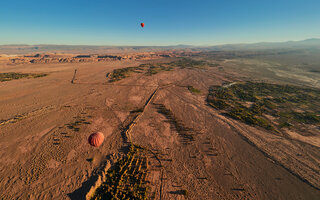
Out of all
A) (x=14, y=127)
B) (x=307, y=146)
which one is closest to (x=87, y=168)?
(x=14, y=127)

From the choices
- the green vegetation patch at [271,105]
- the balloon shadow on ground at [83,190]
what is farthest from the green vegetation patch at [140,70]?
the balloon shadow on ground at [83,190]

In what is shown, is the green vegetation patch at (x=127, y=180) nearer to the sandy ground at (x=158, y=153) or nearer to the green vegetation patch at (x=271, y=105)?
the sandy ground at (x=158, y=153)

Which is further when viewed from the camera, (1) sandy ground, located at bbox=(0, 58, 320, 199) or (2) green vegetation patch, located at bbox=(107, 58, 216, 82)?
(2) green vegetation patch, located at bbox=(107, 58, 216, 82)

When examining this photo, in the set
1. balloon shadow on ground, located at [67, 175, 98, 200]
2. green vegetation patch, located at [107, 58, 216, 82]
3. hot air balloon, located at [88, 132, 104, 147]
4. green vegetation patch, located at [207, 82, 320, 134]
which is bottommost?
balloon shadow on ground, located at [67, 175, 98, 200]

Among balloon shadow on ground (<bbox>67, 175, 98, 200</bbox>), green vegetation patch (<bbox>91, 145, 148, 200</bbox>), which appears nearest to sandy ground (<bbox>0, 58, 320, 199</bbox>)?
balloon shadow on ground (<bbox>67, 175, 98, 200</bbox>)

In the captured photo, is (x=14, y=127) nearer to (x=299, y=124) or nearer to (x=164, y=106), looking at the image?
(x=164, y=106)

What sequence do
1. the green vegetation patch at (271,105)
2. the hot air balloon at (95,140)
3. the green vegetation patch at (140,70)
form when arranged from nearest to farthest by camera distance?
the hot air balloon at (95,140)
the green vegetation patch at (271,105)
the green vegetation patch at (140,70)

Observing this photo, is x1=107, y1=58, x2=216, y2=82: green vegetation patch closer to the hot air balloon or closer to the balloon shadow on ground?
the hot air balloon
